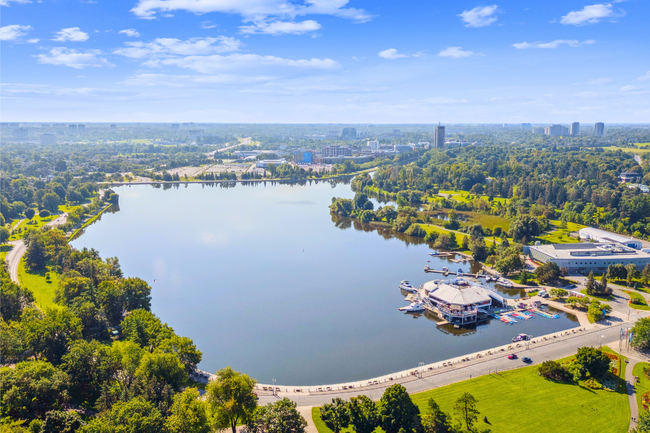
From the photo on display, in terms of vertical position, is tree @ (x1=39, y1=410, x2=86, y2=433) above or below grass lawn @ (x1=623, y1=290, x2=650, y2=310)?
above

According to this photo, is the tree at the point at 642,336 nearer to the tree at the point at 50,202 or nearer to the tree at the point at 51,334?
the tree at the point at 51,334

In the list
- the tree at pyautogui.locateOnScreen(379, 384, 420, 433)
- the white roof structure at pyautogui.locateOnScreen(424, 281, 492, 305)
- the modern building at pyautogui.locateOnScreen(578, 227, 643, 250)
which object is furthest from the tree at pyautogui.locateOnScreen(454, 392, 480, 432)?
the modern building at pyautogui.locateOnScreen(578, 227, 643, 250)

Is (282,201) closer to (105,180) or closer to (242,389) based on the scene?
(105,180)

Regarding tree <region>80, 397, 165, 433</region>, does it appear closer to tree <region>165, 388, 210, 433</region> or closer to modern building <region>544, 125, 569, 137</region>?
tree <region>165, 388, 210, 433</region>

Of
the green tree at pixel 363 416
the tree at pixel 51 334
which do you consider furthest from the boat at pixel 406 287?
the tree at pixel 51 334

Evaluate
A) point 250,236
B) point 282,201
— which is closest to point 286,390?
point 250,236

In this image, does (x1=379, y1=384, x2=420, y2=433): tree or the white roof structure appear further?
the white roof structure

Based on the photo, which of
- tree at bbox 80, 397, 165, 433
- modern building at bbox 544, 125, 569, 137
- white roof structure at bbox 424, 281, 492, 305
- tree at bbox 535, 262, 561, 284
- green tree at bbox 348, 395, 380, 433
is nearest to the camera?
tree at bbox 80, 397, 165, 433

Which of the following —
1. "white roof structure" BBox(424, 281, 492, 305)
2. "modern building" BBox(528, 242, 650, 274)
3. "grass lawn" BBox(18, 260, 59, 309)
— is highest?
"modern building" BBox(528, 242, 650, 274)
